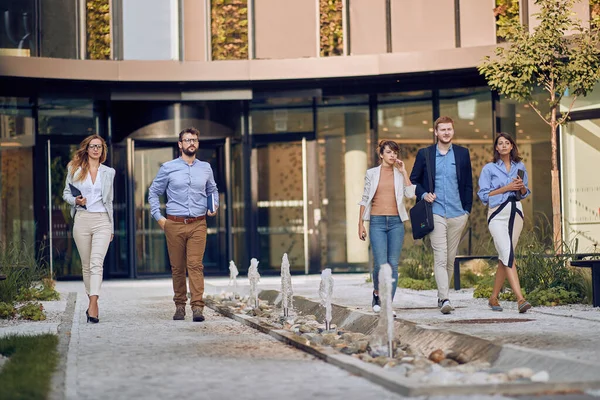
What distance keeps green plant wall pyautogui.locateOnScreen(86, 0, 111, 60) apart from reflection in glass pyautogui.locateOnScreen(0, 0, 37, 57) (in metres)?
1.08

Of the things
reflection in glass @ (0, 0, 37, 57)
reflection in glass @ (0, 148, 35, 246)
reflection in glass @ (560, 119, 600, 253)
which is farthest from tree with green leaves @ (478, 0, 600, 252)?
reflection in glass @ (0, 148, 35, 246)

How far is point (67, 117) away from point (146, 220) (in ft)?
8.31

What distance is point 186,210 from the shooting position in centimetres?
1167

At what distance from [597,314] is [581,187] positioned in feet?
29.6

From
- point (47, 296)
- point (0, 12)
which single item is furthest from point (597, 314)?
point (0, 12)

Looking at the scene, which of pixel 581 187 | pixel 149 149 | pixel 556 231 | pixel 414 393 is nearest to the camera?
pixel 414 393

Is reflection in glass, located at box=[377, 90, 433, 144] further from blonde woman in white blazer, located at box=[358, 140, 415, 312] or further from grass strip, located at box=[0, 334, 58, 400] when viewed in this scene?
grass strip, located at box=[0, 334, 58, 400]

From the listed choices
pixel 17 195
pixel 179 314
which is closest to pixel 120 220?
pixel 17 195

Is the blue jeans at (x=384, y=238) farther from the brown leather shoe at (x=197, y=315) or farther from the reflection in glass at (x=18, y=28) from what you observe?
the reflection in glass at (x=18, y=28)

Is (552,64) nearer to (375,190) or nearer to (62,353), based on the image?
(375,190)

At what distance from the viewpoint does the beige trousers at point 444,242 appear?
11.4 metres

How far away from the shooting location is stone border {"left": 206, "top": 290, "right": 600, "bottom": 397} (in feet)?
20.3

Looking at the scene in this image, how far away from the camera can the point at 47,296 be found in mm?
15469

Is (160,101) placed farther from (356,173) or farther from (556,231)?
(556,231)
